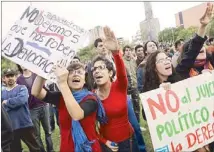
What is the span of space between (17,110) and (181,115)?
2558mm

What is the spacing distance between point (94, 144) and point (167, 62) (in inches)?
38.3

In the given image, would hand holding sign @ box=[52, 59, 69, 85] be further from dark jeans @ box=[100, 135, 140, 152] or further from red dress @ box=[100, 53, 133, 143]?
dark jeans @ box=[100, 135, 140, 152]

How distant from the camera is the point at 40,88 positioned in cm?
283

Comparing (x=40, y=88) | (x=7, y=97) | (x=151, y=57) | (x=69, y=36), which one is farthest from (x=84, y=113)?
(x=7, y=97)

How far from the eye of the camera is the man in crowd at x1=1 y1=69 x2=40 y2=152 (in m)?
4.59

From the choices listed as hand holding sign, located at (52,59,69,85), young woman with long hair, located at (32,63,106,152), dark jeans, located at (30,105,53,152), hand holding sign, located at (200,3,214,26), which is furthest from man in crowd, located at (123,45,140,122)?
hand holding sign, located at (52,59,69,85)

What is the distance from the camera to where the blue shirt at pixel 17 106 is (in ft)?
15.0

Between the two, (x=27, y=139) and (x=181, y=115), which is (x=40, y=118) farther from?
(x=181, y=115)

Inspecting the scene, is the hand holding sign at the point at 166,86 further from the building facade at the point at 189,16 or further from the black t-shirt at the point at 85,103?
the building facade at the point at 189,16

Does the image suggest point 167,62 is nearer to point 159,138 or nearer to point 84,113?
point 159,138

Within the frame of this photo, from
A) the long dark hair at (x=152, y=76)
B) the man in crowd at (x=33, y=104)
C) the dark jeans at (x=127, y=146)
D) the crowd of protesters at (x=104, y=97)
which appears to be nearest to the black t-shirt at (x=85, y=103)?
the crowd of protesters at (x=104, y=97)

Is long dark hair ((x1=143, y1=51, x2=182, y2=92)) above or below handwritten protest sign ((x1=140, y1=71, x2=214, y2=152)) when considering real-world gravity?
above

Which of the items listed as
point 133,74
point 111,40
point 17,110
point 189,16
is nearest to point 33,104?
point 17,110

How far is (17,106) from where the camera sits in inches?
182
